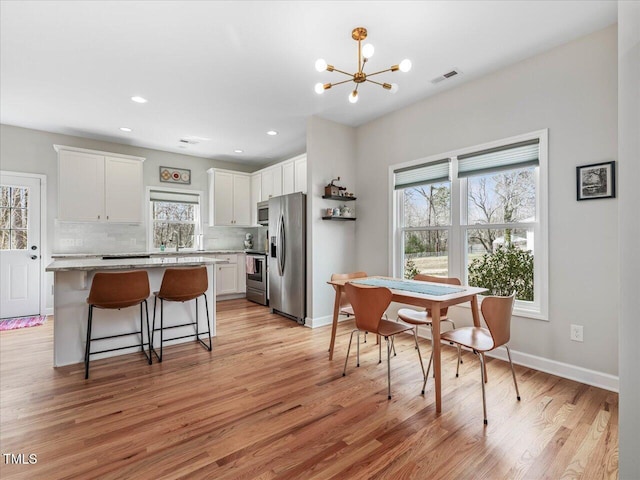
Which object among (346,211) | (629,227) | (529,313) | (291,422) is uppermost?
(346,211)

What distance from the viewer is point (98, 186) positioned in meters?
5.02

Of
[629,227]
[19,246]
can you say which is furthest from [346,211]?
[19,246]

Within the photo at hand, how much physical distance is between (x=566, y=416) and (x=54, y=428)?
3.29m

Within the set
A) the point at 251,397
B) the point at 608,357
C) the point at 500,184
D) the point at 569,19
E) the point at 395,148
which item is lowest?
the point at 251,397

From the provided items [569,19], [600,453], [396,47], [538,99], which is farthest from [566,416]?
[396,47]

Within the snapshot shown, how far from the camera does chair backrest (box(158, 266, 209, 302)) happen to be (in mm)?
3090

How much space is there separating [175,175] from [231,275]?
220cm

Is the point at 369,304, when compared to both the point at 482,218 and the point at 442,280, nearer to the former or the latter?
the point at 442,280

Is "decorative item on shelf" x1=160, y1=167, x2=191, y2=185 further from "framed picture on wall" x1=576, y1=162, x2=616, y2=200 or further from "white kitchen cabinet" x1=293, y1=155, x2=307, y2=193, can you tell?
"framed picture on wall" x1=576, y1=162, x2=616, y2=200

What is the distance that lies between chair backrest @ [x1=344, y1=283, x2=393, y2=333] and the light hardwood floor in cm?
51

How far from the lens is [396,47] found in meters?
2.76

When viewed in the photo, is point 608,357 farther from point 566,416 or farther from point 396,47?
point 396,47

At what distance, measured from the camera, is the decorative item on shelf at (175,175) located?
5.89 metres

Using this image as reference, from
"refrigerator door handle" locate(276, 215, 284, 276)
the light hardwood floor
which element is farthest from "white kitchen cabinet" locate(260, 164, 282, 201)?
the light hardwood floor
